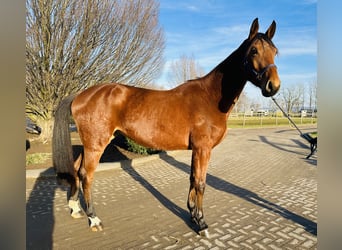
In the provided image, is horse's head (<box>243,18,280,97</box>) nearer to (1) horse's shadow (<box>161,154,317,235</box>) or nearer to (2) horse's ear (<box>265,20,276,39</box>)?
(2) horse's ear (<box>265,20,276,39</box>)

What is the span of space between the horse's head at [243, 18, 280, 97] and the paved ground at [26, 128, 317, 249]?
179 cm

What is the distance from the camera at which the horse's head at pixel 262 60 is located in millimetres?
2168

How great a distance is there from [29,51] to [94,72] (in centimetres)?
188

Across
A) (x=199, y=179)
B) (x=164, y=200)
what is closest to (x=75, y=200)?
(x=164, y=200)

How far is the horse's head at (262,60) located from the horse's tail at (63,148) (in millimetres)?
2407

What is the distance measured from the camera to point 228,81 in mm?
2795

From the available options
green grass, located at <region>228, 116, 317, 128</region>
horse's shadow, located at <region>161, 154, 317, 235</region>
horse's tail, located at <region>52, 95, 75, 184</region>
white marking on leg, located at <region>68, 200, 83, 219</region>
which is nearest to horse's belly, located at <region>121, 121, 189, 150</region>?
horse's tail, located at <region>52, 95, 75, 184</region>

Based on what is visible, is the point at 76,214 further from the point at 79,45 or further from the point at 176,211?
the point at 79,45

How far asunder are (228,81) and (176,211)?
6.86ft

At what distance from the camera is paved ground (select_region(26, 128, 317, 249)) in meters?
2.56

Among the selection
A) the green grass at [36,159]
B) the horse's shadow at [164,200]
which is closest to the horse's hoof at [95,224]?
the horse's shadow at [164,200]

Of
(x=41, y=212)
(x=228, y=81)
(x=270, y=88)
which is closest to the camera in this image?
(x=270, y=88)

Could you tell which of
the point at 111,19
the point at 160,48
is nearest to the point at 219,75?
the point at 111,19
